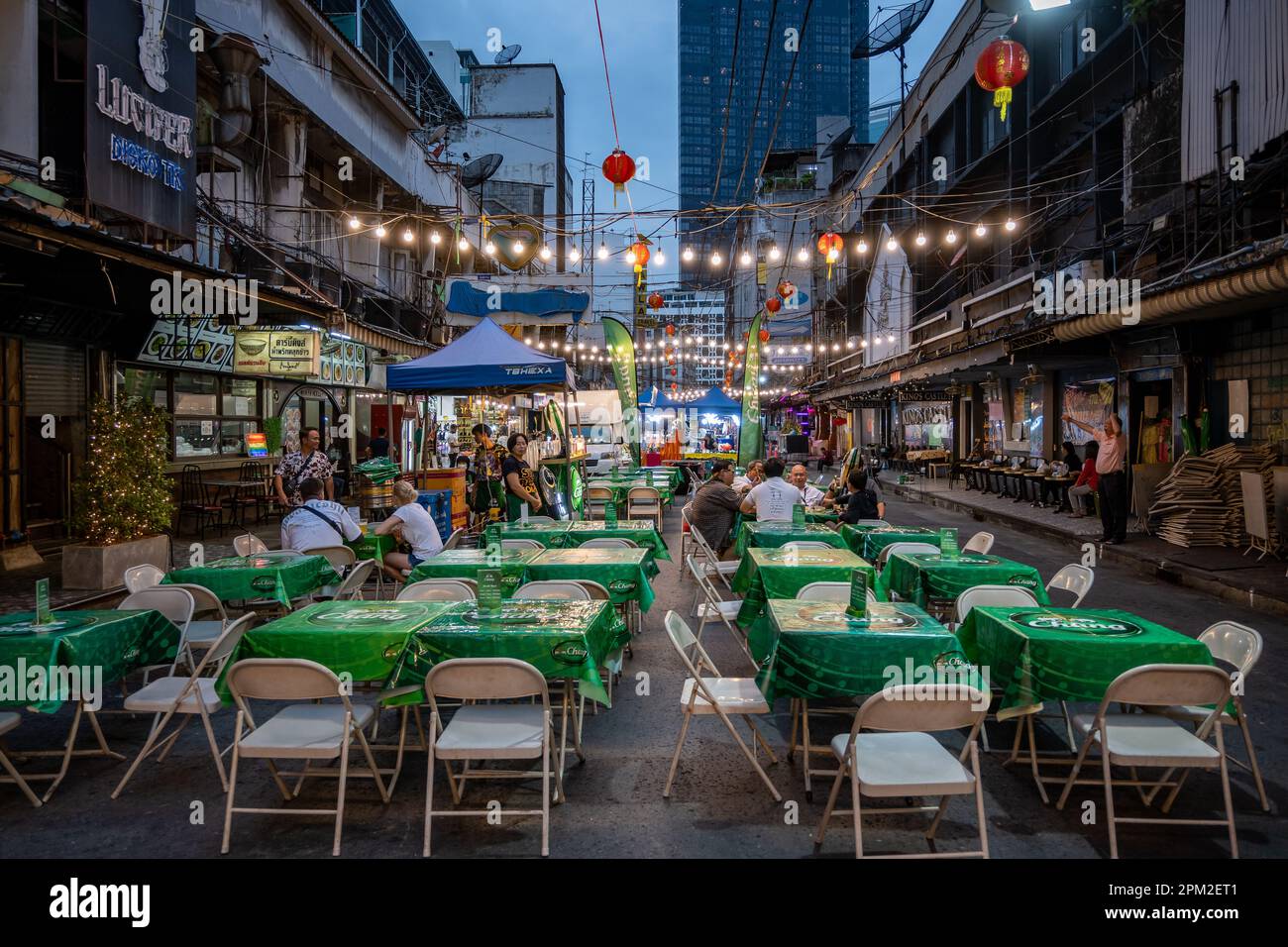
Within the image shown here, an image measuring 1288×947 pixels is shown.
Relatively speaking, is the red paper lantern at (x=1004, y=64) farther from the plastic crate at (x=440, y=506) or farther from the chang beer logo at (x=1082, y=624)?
the plastic crate at (x=440, y=506)

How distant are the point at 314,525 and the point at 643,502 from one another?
5.53 meters

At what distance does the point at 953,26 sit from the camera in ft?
79.2

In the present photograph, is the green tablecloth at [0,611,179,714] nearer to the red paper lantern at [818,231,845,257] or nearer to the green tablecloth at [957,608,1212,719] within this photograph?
the green tablecloth at [957,608,1212,719]

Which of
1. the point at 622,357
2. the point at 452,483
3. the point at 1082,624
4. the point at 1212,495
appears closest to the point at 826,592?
the point at 1082,624

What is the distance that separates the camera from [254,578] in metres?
6.08

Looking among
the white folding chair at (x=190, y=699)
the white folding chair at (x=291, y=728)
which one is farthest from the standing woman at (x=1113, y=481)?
the white folding chair at (x=190, y=699)

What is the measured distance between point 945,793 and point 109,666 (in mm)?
4363

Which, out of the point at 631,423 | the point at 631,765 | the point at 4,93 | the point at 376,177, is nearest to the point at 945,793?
the point at 631,765

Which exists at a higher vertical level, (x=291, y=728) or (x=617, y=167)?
(x=617, y=167)

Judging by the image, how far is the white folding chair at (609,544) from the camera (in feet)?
23.2

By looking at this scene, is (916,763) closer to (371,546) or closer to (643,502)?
(371,546)

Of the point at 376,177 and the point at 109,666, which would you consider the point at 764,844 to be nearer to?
the point at 109,666
